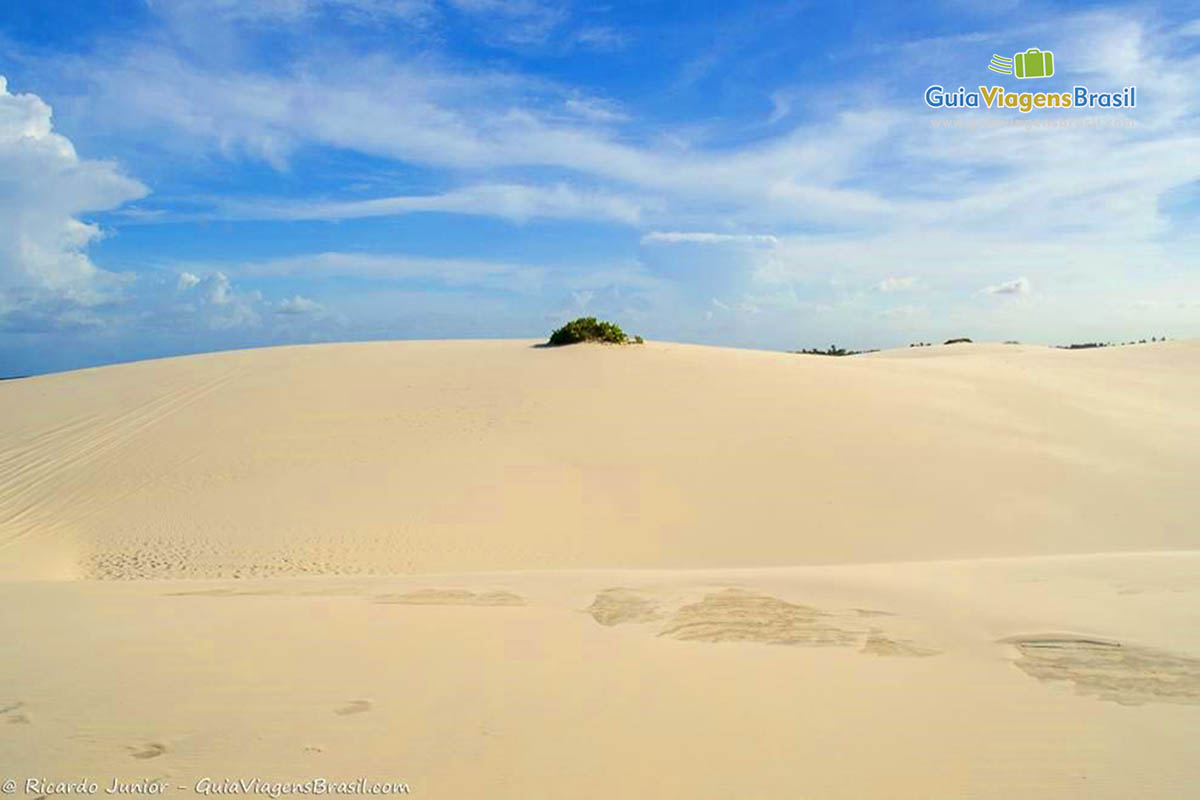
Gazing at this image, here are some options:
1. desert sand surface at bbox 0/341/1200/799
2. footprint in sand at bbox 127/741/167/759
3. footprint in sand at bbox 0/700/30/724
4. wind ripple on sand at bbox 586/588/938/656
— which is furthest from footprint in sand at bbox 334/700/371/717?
wind ripple on sand at bbox 586/588/938/656

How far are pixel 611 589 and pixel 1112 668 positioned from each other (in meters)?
3.09

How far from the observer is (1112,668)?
3.72m

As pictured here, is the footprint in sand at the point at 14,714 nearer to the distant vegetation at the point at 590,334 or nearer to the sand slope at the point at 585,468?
the sand slope at the point at 585,468

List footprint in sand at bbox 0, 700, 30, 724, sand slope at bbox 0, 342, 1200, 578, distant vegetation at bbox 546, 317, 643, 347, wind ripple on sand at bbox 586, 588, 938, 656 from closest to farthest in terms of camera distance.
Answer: footprint in sand at bbox 0, 700, 30, 724, wind ripple on sand at bbox 586, 588, 938, 656, sand slope at bbox 0, 342, 1200, 578, distant vegetation at bbox 546, 317, 643, 347

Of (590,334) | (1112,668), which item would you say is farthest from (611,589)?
(590,334)

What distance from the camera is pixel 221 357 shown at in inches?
770

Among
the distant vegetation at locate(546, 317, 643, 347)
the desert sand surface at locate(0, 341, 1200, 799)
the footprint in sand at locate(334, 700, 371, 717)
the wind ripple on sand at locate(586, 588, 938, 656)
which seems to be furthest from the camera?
the distant vegetation at locate(546, 317, 643, 347)

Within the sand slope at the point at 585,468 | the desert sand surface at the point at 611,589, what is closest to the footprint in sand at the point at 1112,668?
the desert sand surface at the point at 611,589

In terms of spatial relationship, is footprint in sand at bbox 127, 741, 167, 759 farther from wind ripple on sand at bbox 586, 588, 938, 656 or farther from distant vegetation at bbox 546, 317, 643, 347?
distant vegetation at bbox 546, 317, 643, 347

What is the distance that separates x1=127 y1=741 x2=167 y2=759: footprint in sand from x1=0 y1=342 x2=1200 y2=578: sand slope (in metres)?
4.30

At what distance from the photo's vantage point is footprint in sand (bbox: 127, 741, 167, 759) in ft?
9.76

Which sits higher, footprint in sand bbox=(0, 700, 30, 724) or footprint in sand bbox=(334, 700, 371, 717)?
footprint in sand bbox=(0, 700, 30, 724)

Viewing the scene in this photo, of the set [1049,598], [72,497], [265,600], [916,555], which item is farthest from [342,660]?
[72,497]

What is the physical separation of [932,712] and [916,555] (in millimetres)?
4369
